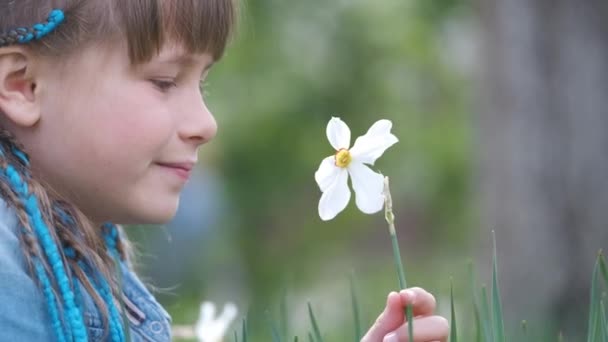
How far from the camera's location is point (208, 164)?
8.53 m

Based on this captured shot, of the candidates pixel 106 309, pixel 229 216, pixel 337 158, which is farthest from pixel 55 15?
pixel 229 216

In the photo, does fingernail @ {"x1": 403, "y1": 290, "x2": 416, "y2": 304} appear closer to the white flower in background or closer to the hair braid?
the hair braid

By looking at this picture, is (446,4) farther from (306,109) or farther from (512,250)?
(512,250)

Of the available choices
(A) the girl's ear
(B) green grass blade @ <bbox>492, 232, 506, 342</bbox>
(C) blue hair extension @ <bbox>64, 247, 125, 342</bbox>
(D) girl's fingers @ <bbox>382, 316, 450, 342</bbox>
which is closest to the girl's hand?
(D) girl's fingers @ <bbox>382, 316, 450, 342</bbox>

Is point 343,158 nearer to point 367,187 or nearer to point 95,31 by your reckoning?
point 367,187

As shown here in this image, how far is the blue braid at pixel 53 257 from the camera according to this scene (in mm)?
1619

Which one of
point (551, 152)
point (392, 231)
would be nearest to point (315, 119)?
point (551, 152)

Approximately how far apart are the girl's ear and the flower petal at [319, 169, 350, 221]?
22.7 inches

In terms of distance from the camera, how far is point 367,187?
1.45 m

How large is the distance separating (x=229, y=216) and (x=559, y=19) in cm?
440

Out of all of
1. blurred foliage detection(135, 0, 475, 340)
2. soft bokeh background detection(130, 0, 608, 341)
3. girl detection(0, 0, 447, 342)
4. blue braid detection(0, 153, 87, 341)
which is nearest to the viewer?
blue braid detection(0, 153, 87, 341)

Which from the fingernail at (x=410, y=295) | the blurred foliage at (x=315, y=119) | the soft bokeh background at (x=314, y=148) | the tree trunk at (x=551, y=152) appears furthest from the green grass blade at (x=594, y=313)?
the blurred foliage at (x=315, y=119)

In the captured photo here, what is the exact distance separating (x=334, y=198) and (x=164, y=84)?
0.47 m

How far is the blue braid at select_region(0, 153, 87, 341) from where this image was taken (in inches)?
63.7
